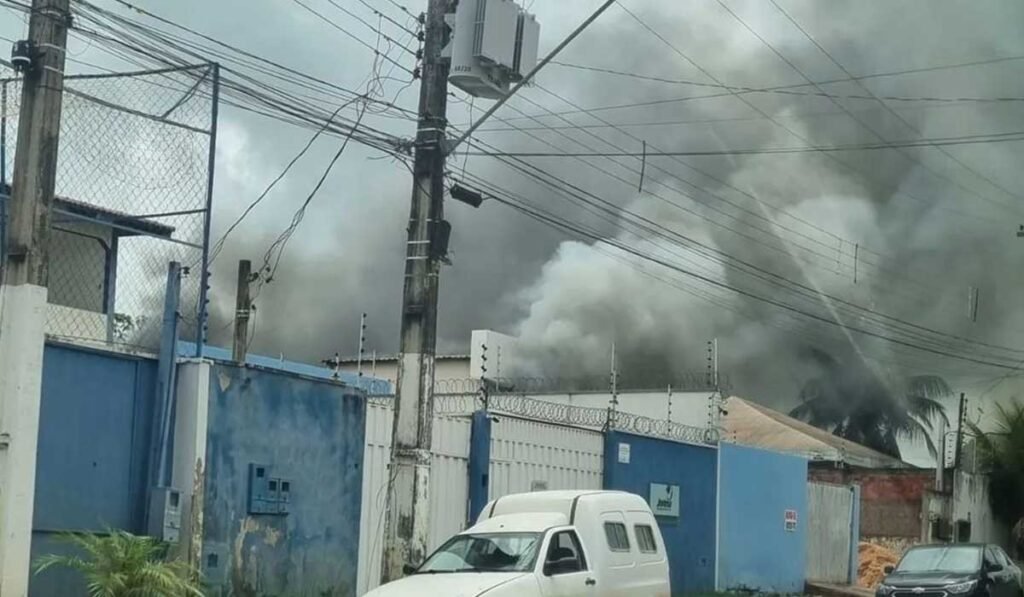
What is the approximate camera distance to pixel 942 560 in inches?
819

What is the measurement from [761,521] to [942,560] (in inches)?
201

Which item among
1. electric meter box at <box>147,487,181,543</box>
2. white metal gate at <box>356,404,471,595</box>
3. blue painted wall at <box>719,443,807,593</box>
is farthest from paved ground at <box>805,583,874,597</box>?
electric meter box at <box>147,487,181,543</box>

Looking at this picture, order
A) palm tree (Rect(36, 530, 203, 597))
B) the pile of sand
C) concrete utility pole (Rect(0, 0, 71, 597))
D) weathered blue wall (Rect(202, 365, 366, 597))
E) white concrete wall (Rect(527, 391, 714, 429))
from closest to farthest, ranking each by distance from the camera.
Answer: concrete utility pole (Rect(0, 0, 71, 597)), palm tree (Rect(36, 530, 203, 597)), weathered blue wall (Rect(202, 365, 366, 597)), the pile of sand, white concrete wall (Rect(527, 391, 714, 429))

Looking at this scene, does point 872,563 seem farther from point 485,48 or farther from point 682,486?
point 485,48

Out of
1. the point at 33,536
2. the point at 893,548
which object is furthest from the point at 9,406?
the point at 893,548

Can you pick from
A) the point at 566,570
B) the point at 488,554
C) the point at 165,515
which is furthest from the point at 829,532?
the point at 165,515

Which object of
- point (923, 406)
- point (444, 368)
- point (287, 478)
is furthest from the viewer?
point (923, 406)

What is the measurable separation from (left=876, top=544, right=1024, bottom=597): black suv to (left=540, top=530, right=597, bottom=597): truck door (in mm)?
8887

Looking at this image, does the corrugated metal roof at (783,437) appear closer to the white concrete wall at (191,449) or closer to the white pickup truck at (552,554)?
the white pickup truck at (552,554)

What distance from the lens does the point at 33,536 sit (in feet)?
38.0

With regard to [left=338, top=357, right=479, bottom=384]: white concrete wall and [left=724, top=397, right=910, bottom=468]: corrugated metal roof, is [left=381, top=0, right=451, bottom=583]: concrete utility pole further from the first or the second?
[left=724, top=397, right=910, bottom=468]: corrugated metal roof

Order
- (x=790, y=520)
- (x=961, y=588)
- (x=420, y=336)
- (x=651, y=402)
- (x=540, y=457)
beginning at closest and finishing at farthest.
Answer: (x=420, y=336)
(x=540, y=457)
(x=961, y=588)
(x=790, y=520)
(x=651, y=402)

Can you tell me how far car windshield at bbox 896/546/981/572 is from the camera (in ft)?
67.1

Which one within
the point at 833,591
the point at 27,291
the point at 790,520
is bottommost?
the point at 833,591
